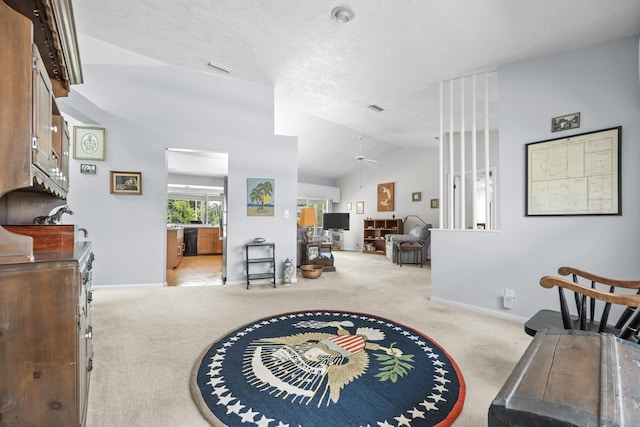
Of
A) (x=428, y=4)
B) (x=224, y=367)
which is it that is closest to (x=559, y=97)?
(x=428, y=4)

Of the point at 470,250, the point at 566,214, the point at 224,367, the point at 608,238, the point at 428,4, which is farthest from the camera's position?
the point at 470,250

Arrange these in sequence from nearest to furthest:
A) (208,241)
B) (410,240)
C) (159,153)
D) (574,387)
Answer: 1. (574,387)
2. (159,153)
3. (410,240)
4. (208,241)

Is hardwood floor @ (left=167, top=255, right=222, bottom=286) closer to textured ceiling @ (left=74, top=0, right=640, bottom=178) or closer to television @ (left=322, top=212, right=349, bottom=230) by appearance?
textured ceiling @ (left=74, top=0, right=640, bottom=178)

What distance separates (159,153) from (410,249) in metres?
5.95

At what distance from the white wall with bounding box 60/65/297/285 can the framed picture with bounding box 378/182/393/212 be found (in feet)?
18.0

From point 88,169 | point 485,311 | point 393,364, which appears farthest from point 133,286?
point 485,311

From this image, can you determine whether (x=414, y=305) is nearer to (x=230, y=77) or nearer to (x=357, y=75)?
(x=357, y=75)

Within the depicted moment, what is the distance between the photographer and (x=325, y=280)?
17.3ft

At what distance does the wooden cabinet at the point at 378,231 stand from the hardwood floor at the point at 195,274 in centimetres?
529

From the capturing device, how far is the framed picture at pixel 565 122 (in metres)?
2.81

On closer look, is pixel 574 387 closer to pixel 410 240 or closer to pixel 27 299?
pixel 27 299

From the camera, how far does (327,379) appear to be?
1933 mm

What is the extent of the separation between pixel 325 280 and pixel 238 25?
4015mm

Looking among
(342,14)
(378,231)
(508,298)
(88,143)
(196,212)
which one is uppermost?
(342,14)
